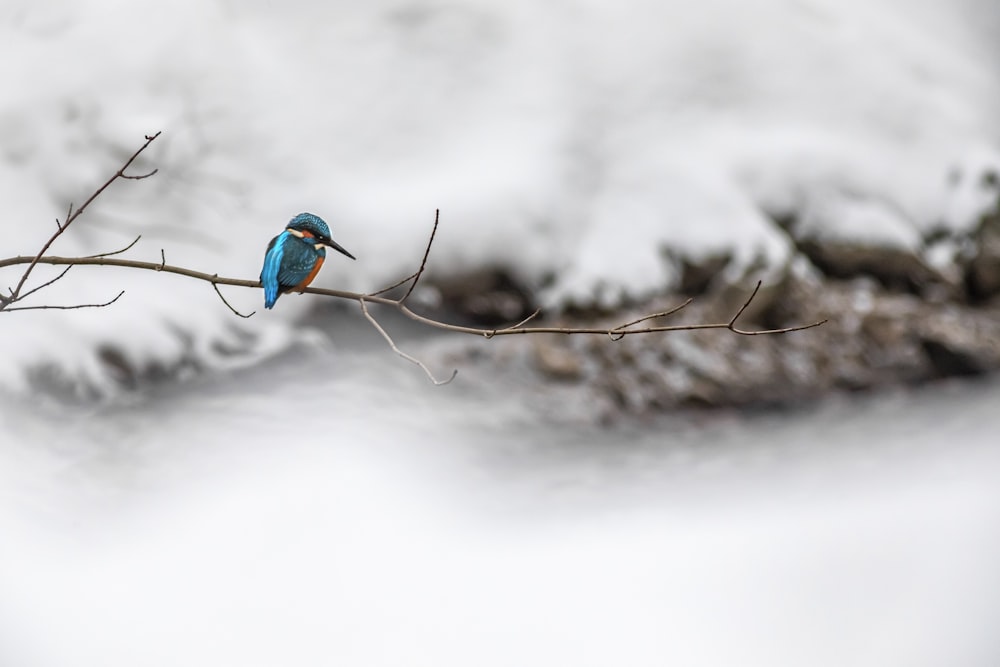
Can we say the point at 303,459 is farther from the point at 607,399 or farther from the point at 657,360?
the point at 657,360

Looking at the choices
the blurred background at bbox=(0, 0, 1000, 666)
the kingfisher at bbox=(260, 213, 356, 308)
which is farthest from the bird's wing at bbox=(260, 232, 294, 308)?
the blurred background at bbox=(0, 0, 1000, 666)

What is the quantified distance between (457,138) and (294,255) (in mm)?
4103

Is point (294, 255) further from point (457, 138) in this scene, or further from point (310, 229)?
point (457, 138)

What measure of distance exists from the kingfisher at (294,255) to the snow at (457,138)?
3207 mm

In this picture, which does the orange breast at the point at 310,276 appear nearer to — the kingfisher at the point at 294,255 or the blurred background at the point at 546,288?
the kingfisher at the point at 294,255

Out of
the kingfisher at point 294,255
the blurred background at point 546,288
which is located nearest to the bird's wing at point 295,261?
the kingfisher at point 294,255

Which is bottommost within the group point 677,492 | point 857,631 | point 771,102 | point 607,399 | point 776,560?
point 857,631

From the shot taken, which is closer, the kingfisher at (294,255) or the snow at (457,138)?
the kingfisher at (294,255)

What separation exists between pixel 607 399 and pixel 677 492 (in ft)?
2.17

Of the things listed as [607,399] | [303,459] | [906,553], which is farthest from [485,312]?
[906,553]

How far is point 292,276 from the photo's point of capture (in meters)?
1.62

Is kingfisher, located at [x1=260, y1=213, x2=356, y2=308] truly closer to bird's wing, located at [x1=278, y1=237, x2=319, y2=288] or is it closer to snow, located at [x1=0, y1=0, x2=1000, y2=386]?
bird's wing, located at [x1=278, y1=237, x2=319, y2=288]

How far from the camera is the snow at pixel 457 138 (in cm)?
483

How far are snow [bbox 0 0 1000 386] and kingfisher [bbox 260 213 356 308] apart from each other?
321 cm
